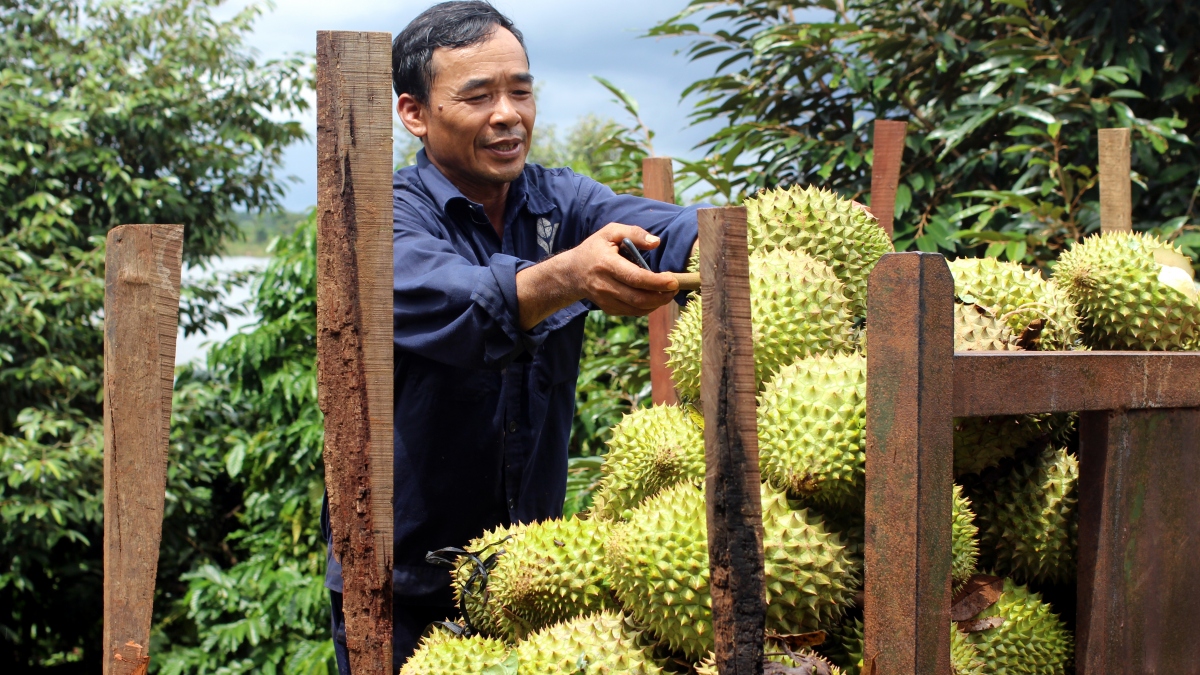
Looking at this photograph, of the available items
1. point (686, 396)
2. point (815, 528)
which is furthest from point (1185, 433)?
point (686, 396)

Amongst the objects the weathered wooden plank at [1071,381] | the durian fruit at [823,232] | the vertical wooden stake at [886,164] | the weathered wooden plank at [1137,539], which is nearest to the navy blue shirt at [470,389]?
the durian fruit at [823,232]

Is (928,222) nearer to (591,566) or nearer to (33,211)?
(591,566)

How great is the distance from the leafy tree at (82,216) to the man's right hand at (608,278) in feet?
12.8

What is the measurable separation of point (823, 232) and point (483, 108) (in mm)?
782

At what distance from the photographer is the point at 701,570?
1223 mm

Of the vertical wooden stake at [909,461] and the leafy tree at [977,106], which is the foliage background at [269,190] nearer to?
the leafy tree at [977,106]

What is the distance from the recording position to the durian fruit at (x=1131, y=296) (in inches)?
59.6

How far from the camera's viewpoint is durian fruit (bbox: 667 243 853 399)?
145 cm

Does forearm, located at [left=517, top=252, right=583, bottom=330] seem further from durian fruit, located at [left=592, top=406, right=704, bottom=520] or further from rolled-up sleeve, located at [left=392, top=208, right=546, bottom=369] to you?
durian fruit, located at [left=592, top=406, right=704, bottom=520]

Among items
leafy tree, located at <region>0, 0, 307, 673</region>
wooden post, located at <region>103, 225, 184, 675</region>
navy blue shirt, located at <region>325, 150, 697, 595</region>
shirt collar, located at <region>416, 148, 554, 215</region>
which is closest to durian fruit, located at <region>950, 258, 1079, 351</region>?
navy blue shirt, located at <region>325, 150, 697, 595</region>

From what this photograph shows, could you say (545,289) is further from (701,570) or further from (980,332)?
(980,332)

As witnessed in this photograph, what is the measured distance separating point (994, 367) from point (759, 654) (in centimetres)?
46

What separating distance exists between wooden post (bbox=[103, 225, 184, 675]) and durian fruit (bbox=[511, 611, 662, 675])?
1.79 feet

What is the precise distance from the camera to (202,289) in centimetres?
573
